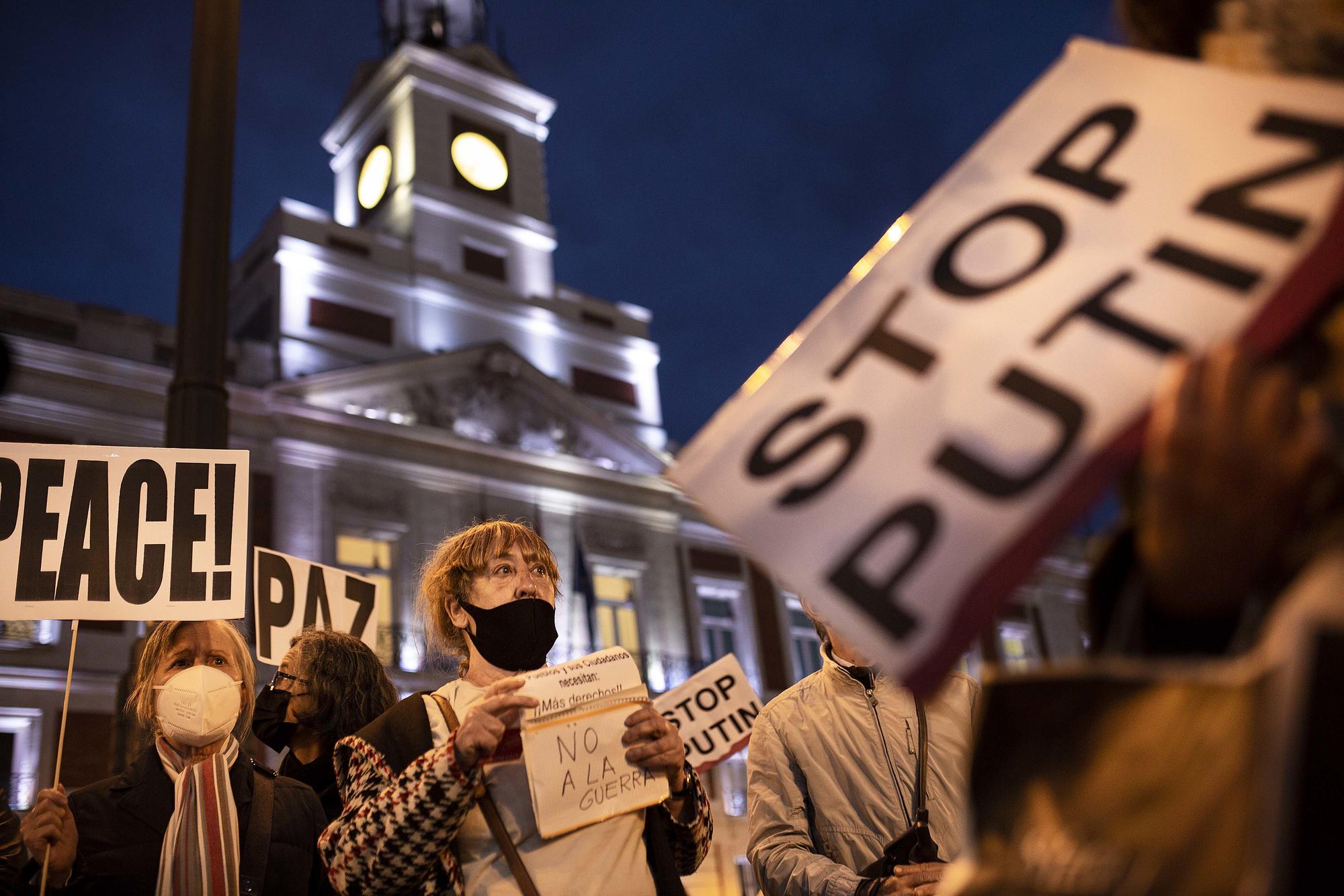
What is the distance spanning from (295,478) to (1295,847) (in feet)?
60.9

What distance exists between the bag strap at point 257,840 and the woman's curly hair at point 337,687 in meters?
0.41

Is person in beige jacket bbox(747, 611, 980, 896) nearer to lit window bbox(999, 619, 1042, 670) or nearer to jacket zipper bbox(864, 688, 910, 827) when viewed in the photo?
jacket zipper bbox(864, 688, 910, 827)

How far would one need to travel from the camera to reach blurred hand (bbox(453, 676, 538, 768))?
2.21 meters

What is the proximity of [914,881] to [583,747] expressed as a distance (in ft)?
2.71

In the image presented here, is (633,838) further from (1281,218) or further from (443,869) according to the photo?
(1281,218)

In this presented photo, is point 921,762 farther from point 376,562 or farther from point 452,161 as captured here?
point 452,161

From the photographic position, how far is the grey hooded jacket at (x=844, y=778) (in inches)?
110

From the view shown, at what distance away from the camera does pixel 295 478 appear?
59.8 ft

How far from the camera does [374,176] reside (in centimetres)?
2459

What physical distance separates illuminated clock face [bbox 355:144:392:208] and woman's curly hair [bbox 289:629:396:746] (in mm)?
21755

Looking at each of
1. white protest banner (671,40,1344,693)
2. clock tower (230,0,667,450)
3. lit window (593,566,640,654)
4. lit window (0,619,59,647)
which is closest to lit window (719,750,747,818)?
lit window (593,566,640,654)

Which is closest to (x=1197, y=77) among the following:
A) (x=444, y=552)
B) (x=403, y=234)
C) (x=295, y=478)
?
(x=444, y=552)

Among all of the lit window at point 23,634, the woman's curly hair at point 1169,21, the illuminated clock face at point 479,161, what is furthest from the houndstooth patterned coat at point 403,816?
the illuminated clock face at point 479,161

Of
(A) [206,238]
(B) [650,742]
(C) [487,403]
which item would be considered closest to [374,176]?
(C) [487,403]
